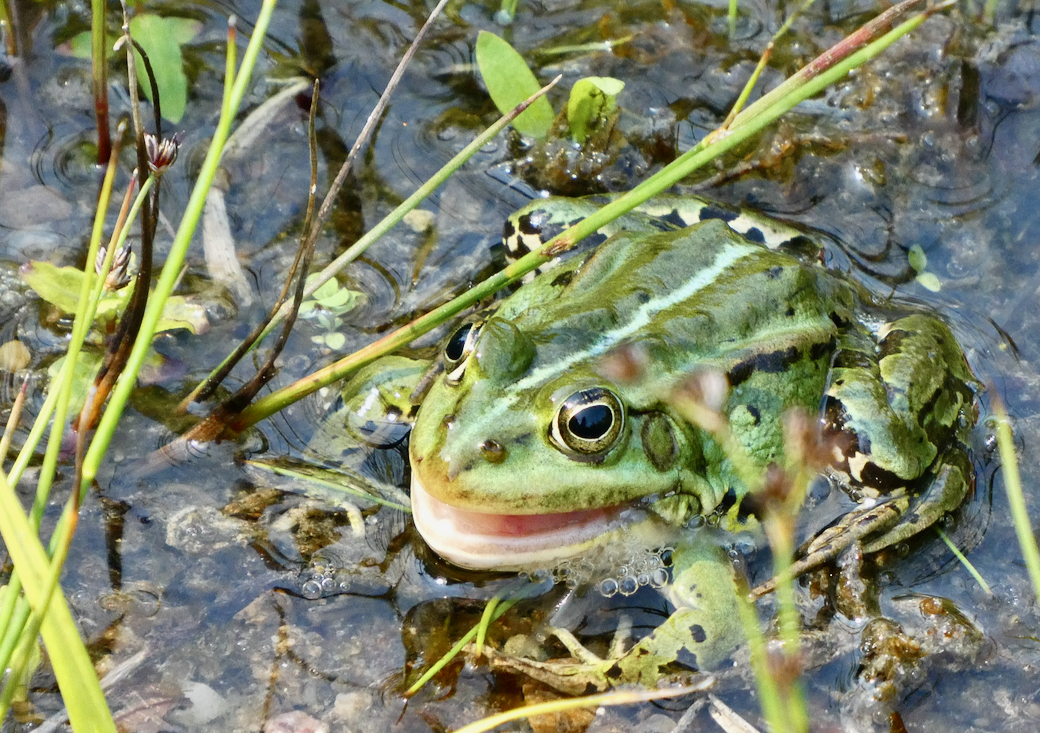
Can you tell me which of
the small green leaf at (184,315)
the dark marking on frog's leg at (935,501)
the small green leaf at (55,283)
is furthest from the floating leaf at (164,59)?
the dark marking on frog's leg at (935,501)

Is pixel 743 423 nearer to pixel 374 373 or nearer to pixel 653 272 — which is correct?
pixel 653 272

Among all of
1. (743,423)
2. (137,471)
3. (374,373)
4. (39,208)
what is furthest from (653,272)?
(39,208)

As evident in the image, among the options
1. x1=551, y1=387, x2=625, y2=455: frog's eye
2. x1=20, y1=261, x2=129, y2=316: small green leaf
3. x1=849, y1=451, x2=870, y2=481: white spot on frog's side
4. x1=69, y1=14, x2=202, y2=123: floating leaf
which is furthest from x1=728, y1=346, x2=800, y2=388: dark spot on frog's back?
x1=69, y1=14, x2=202, y2=123: floating leaf

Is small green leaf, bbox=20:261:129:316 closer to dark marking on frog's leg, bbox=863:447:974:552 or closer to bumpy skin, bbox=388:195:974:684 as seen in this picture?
bumpy skin, bbox=388:195:974:684

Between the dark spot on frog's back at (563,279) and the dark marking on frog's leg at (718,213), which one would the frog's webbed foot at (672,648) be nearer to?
the dark spot on frog's back at (563,279)

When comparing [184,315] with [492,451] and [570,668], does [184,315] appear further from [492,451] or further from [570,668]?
[570,668]

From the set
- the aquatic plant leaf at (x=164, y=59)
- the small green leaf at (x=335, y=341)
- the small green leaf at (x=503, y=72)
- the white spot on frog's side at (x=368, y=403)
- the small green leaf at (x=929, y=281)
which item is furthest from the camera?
the small green leaf at (x=929, y=281)
